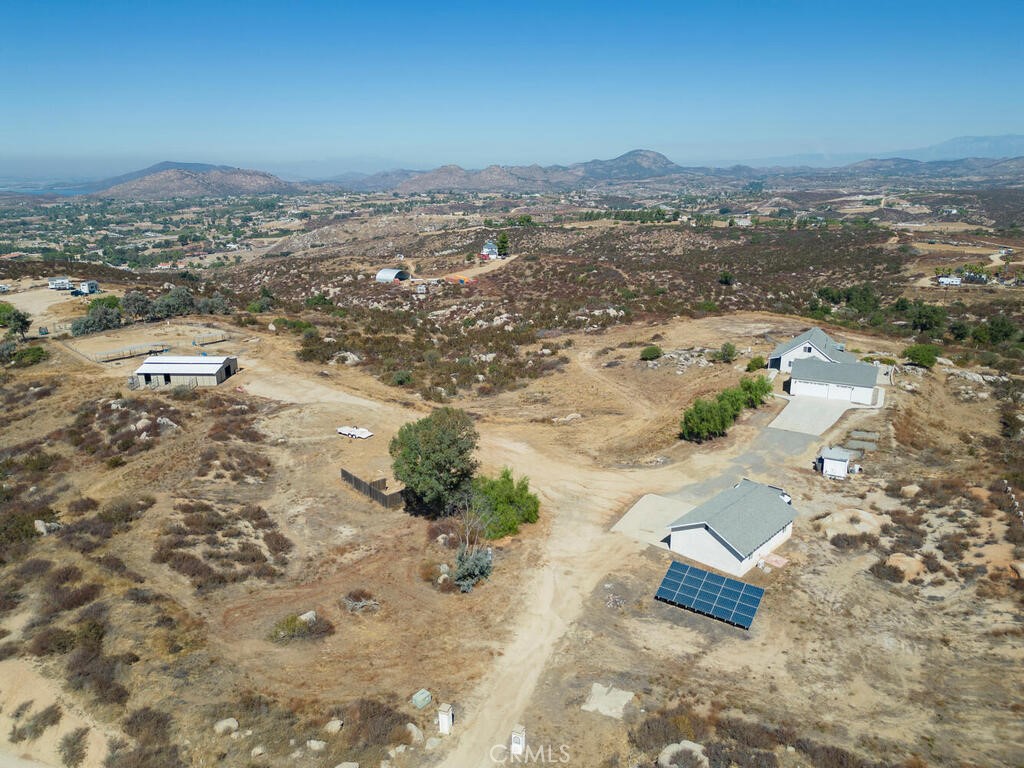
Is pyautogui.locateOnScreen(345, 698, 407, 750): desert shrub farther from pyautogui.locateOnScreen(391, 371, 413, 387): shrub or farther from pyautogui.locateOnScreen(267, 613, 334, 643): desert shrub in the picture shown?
pyautogui.locateOnScreen(391, 371, 413, 387): shrub

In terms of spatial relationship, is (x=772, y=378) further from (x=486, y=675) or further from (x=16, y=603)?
(x=16, y=603)

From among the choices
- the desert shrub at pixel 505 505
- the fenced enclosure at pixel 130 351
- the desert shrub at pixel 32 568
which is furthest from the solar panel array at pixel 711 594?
the fenced enclosure at pixel 130 351

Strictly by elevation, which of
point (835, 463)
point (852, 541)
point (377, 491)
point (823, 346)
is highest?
point (823, 346)

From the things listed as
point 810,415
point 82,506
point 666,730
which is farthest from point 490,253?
point 666,730

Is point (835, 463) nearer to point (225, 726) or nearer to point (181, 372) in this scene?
point (225, 726)

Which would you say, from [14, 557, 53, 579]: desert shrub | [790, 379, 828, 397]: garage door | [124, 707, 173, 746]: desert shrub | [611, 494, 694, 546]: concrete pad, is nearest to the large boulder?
[124, 707, 173, 746]: desert shrub

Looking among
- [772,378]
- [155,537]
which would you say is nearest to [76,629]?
[155,537]
